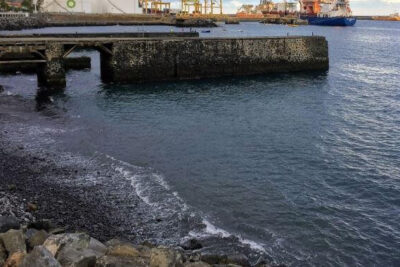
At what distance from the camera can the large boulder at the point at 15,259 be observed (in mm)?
9992

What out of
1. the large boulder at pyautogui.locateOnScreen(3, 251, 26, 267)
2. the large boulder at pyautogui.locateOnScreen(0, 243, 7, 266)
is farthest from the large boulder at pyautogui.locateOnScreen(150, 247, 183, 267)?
the large boulder at pyautogui.locateOnScreen(0, 243, 7, 266)

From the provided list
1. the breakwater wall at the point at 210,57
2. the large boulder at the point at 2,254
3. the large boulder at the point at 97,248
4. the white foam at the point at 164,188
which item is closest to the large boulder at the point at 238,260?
the white foam at the point at 164,188

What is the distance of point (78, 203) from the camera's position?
55.7 ft

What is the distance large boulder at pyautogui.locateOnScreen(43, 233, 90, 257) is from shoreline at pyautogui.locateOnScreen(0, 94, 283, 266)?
323cm

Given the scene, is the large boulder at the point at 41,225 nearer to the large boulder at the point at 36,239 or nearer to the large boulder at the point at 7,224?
the large boulder at the point at 7,224

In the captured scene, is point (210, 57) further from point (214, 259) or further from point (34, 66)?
point (214, 259)

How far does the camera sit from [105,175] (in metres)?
20.0

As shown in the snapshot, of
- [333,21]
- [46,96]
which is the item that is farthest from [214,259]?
[333,21]

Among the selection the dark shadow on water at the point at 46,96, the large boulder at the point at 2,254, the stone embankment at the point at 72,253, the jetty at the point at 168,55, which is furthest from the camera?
the jetty at the point at 168,55

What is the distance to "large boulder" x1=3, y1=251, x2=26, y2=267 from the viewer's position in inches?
393

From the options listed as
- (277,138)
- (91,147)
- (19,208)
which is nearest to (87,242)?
(19,208)

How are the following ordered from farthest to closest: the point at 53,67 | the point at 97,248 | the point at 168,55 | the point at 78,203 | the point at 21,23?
the point at 21,23, the point at 168,55, the point at 53,67, the point at 78,203, the point at 97,248

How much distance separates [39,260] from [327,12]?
182268 millimetres

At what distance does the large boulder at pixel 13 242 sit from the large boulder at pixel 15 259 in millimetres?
487
